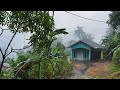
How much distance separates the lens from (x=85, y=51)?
1064 centimetres

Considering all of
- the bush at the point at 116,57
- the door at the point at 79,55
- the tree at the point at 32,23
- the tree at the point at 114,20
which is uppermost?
the tree at the point at 114,20

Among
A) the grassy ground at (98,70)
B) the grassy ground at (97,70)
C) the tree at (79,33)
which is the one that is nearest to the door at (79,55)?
the grassy ground at (97,70)

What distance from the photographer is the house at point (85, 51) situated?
10203 millimetres

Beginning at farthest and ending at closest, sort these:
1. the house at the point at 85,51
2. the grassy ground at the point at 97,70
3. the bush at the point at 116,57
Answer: the house at the point at 85,51, the grassy ground at the point at 97,70, the bush at the point at 116,57

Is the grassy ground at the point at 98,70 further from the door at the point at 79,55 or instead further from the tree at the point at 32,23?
the tree at the point at 32,23

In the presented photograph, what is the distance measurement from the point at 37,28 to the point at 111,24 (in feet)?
22.2

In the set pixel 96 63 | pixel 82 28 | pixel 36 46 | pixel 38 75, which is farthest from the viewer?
pixel 82 28

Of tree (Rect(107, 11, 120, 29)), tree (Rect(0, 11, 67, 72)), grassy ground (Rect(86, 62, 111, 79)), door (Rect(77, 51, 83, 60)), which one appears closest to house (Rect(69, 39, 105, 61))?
door (Rect(77, 51, 83, 60))

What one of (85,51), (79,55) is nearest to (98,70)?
(85,51)

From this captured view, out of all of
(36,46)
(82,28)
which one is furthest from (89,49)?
(36,46)

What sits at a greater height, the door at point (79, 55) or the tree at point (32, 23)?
the tree at point (32, 23)
